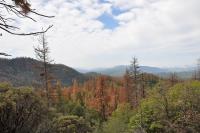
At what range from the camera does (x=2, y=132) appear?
16.6ft

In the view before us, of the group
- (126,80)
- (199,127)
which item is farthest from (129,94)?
(199,127)

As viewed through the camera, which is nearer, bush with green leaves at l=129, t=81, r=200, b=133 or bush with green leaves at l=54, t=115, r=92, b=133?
bush with green leaves at l=54, t=115, r=92, b=133

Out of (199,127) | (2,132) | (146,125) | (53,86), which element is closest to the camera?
(2,132)

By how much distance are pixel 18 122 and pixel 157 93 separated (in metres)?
30.7

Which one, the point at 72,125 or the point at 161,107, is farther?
the point at 161,107

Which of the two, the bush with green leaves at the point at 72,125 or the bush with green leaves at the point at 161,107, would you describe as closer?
the bush with green leaves at the point at 72,125

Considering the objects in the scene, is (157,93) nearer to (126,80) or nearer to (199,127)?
(199,127)

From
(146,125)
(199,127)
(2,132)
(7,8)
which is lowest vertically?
(146,125)

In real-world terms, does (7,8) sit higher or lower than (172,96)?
higher

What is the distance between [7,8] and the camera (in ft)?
14.6

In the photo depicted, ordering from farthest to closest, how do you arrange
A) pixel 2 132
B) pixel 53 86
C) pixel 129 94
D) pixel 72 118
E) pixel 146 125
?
pixel 129 94 < pixel 53 86 < pixel 146 125 < pixel 72 118 < pixel 2 132

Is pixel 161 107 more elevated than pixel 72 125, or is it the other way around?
pixel 161 107

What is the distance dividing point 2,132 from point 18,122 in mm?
257

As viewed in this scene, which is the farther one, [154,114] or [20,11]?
[154,114]
